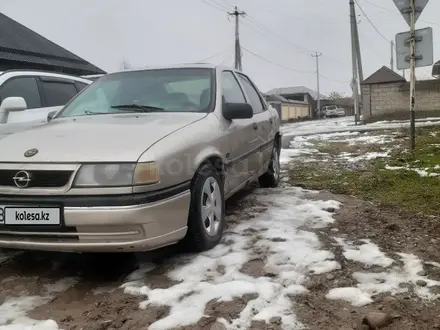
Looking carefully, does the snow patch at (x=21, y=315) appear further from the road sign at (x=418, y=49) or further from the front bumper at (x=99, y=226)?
the road sign at (x=418, y=49)

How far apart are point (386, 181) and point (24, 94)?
179 inches

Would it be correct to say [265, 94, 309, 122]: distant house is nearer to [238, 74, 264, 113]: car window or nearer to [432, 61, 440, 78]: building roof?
[432, 61, 440, 78]: building roof

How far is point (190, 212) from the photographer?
11.0ft

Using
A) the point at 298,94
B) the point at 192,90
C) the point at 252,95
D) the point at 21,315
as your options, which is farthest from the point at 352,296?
the point at 298,94

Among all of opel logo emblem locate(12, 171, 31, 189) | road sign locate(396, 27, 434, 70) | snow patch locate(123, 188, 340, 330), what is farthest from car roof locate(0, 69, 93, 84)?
road sign locate(396, 27, 434, 70)

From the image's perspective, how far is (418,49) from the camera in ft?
27.6

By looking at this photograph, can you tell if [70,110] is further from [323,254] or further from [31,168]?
[323,254]

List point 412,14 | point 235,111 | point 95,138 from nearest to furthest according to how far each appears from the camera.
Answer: point 95,138 < point 235,111 < point 412,14

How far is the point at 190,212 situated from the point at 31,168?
109 centimetres

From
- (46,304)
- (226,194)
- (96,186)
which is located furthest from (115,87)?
(46,304)

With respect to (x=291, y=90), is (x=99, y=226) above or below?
below

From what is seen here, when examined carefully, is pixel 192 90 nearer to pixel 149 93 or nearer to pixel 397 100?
pixel 149 93

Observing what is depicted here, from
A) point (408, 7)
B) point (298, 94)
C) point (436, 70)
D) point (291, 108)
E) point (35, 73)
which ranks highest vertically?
point (298, 94)

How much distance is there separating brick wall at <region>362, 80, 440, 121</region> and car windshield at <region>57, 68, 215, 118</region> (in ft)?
63.4
